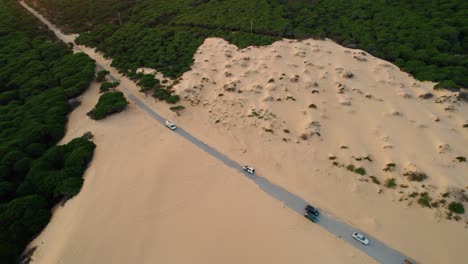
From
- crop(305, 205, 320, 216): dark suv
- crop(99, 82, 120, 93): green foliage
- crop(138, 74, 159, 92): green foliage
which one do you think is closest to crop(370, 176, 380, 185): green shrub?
crop(305, 205, 320, 216): dark suv

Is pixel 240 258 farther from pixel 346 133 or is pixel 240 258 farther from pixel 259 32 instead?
pixel 259 32

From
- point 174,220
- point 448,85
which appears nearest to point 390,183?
point 448,85

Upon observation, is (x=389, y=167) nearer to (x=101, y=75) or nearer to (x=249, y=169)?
(x=249, y=169)

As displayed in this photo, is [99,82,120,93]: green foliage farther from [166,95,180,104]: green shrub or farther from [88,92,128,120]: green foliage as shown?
[166,95,180,104]: green shrub

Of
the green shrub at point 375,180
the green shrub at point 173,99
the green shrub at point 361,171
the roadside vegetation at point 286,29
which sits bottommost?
the green shrub at point 375,180

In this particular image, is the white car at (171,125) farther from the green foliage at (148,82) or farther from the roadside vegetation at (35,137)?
the green foliage at (148,82)

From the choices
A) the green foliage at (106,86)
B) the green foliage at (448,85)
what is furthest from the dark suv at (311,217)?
the green foliage at (106,86)
